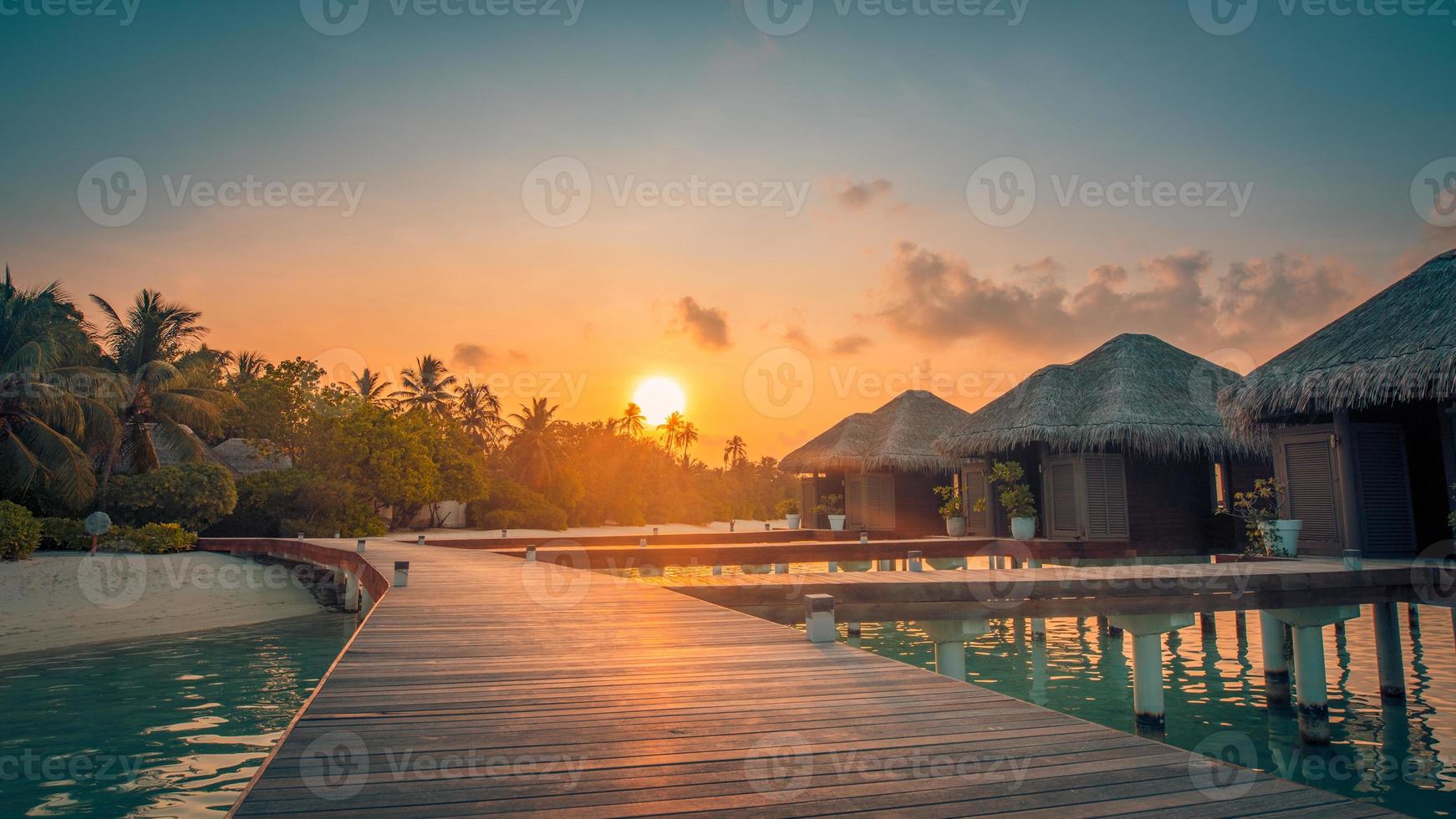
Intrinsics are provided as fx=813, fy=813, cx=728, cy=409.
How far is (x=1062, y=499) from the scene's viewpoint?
1769cm

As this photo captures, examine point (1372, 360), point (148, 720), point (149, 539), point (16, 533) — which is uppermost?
point (1372, 360)

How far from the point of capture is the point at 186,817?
6398mm

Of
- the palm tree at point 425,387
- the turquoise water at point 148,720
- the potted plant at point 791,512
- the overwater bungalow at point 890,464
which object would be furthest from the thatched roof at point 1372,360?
the palm tree at point 425,387

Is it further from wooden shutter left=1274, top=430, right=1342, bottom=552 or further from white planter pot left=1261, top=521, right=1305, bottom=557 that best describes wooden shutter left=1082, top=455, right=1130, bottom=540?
white planter pot left=1261, top=521, right=1305, bottom=557

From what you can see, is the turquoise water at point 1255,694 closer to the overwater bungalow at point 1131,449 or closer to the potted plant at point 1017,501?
the overwater bungalow at point 1131,449

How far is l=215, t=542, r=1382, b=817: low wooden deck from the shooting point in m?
2.42

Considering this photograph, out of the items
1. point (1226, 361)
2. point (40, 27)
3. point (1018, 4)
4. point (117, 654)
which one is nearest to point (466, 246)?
point (40, 27)

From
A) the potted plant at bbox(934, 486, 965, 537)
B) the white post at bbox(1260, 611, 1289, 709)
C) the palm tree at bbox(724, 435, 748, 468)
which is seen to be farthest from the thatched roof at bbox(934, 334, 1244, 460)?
the palm tree at bbox(724, 435, 748, 468)

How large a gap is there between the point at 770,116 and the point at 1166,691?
10.9 m

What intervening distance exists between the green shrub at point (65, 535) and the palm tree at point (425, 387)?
2564 cm

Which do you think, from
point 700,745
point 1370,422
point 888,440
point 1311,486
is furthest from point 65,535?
point 1370,422

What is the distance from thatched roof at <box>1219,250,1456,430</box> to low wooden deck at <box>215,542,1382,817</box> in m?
9.55

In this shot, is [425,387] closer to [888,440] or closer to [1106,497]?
[888,440]

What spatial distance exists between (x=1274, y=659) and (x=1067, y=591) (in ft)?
12.5
